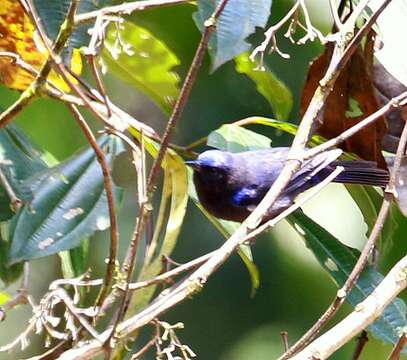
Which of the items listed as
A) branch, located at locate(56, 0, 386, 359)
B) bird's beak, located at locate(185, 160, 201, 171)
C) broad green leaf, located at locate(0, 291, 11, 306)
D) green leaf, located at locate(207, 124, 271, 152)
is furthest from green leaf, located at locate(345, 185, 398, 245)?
broad green leaf, located at locate(0, 291, 11, 306)

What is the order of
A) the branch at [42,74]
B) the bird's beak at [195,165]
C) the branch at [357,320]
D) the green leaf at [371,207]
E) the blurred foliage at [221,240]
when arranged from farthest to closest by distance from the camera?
the blurred foliage at [221,240] < the bird's beak at [195,165] < the green leaf at [371,207] < the branch at [42,74] < the branch at [357,320]

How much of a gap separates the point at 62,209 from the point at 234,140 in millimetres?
338

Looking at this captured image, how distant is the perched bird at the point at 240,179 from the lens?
72.4 inches

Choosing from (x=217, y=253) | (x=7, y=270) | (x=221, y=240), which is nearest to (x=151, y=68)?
(x=7, y=270)

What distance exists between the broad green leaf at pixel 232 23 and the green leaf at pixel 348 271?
0.38 m

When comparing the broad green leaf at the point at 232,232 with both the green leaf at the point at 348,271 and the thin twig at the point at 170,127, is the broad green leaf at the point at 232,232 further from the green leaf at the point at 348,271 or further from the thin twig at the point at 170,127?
the thin twig at the point at 170,127

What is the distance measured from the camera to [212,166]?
6.33ft

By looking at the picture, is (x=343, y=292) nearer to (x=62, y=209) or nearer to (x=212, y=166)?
(x=62, y=209)

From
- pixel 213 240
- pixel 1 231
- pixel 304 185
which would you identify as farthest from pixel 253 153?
pixel 213 240

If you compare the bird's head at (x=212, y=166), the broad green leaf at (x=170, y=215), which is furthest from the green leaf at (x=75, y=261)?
the bird's head at (x=212, y=166)

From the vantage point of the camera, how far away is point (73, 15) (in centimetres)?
113

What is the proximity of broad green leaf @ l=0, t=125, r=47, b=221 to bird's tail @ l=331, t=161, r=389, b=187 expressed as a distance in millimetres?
546

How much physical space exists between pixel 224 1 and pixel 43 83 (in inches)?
10.0

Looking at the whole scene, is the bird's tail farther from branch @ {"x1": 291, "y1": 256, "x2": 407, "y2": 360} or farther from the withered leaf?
branch @ {"x1": 291, "y1": 256, "x2": 407, "y2": 360}
